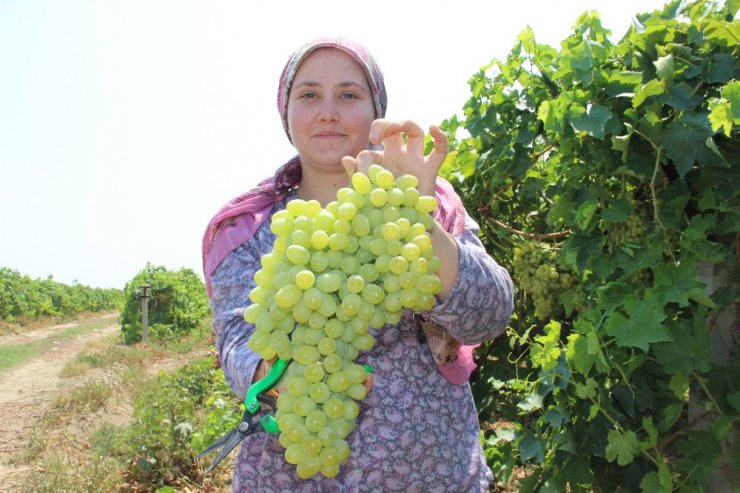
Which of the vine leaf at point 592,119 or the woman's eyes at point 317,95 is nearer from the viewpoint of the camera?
the woman's eyes at point 317,95

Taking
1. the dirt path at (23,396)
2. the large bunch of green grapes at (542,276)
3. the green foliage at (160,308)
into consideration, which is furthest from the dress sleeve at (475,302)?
the green foliage at (160,308)

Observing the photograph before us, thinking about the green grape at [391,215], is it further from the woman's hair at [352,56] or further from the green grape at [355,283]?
the woman's hair at [352,56]

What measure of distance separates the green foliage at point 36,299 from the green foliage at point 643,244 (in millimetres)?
20091

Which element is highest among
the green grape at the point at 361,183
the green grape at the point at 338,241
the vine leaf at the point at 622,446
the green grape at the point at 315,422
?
the green grape at the point at 361,183

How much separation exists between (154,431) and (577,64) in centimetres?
452

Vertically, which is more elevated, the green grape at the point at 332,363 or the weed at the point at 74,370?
the green grape at the point at 332,363

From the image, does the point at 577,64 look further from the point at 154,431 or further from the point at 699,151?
the point at 154,431

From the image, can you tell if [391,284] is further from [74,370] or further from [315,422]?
[74,370]

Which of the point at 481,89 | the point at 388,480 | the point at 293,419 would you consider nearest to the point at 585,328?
the point at 388,480

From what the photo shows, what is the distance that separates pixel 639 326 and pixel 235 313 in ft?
3.85

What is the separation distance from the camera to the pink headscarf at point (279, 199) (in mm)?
1613

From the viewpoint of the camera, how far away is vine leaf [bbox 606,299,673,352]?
1.75 m

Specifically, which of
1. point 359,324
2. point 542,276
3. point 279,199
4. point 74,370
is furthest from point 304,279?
point 74,370

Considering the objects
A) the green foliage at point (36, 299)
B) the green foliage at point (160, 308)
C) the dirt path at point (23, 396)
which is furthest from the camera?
the green foliage at point (36, 299)
